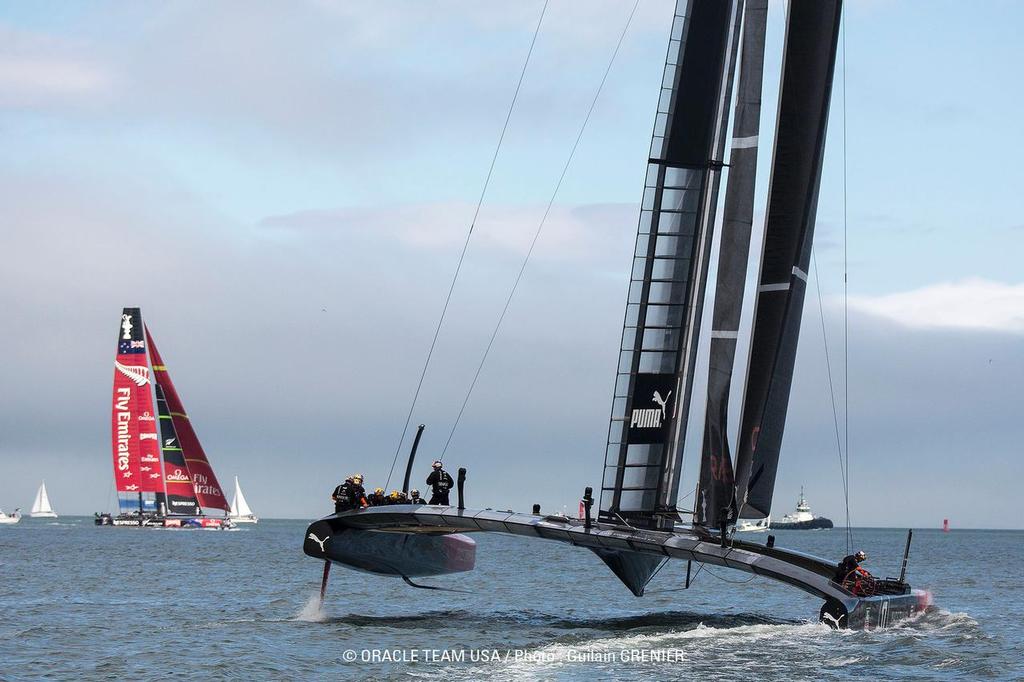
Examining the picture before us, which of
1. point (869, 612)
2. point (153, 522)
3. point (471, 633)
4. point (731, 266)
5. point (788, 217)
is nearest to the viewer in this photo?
point (869, 612)

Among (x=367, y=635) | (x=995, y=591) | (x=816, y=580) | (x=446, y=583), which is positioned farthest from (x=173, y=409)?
(x=816, y=580)

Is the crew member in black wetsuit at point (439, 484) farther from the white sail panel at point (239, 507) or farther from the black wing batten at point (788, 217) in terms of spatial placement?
the white sail panel at point (239, 507)

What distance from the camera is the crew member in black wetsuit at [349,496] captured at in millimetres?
22359

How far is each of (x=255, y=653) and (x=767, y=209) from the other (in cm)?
925

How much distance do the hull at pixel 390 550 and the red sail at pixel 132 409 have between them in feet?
177

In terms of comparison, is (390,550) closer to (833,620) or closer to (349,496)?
(349,496)

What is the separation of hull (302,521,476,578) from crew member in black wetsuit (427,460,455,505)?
1.24m

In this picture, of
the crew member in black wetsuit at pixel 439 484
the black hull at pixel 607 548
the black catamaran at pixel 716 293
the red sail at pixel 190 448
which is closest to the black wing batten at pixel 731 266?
the black catamaran at pixel 716 293

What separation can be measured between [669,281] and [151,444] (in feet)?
200

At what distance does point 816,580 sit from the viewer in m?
18.2

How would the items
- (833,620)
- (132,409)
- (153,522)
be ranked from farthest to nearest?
(153,522), (132,409), (833,620)

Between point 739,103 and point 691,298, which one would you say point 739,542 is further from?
point 739,103

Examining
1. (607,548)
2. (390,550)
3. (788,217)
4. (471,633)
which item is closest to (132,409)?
(390,550)

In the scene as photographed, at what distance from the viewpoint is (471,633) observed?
21188 mm
